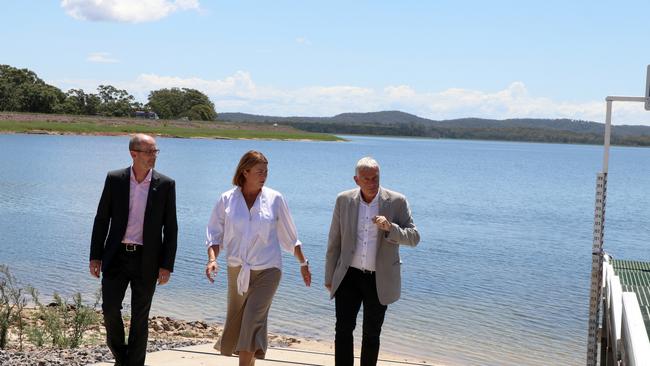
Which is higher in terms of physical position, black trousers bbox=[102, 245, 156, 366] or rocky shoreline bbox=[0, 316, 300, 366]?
black trousers bbox=[102, 245, 156, 366]

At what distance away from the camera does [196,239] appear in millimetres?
24938

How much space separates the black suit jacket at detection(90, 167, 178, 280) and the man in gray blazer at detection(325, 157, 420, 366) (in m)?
1.22

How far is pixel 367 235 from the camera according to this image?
7152 mm

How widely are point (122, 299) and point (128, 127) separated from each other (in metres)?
128

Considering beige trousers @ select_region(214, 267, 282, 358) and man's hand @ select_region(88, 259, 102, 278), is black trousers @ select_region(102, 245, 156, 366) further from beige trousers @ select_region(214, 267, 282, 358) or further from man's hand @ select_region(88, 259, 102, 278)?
beige trousers @ select_region(214, 267, 282, 358)

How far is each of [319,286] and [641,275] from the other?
834cm

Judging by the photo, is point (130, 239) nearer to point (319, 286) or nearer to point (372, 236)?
point (372, 236)

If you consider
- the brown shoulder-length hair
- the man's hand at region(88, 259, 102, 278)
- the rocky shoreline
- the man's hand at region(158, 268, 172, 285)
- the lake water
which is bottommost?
the lake water

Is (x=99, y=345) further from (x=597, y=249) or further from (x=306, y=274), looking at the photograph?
(x=597, y=249)

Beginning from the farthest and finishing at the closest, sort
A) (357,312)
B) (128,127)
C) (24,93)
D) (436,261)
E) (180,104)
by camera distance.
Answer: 1. (180,104)
2. (24,93)
3. (128,127)
4. (436,261)
5. (357,312)

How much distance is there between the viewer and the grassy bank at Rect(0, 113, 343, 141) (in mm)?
122812

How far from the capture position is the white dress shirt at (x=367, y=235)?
7148 millimetres

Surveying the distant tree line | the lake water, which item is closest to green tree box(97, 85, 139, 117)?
the distant tree line

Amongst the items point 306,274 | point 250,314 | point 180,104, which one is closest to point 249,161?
point 306,274
